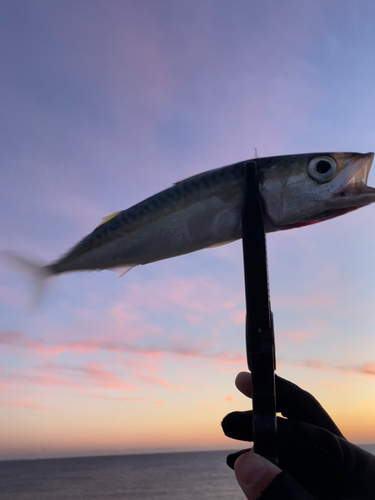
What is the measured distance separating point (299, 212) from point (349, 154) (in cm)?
59


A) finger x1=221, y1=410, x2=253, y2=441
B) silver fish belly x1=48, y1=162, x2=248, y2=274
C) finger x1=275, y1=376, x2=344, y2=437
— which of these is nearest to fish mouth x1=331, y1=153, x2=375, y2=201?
silver fish belly x1=48, y1=162, x2=248, y2=274

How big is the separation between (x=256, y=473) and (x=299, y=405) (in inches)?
40.2

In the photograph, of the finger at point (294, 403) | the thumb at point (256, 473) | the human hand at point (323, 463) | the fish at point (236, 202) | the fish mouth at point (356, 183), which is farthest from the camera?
the finger at point (294, 403)

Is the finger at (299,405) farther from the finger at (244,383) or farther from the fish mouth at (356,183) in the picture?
the fish mouth at (356,183)

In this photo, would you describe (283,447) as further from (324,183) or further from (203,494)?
(203,494)

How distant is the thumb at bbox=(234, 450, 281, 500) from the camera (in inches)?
100.0

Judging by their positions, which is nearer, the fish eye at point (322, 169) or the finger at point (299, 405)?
the fish eye at point (322, 169)

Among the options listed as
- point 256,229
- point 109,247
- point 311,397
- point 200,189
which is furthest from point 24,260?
point 311,397

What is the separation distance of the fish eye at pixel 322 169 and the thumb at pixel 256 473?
196 centimetres

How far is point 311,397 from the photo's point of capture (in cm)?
348

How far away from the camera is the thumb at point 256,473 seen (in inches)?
100.0

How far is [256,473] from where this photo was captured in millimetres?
2549

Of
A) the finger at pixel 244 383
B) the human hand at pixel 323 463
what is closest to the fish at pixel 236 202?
the finger at pixel 244 383

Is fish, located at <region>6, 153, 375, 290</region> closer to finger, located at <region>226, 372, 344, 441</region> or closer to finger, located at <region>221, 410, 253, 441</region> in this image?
finger, located at <region>226, 372, 344, 441</region>
